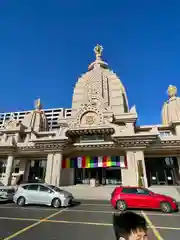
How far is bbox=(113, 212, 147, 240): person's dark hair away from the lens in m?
1.65

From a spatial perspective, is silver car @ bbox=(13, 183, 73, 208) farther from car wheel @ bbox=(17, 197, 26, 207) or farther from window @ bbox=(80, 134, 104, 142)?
window @ bbox=(80, 134, 104, 142)

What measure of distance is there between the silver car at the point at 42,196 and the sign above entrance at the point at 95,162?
899 cm

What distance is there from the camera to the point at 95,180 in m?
20.4

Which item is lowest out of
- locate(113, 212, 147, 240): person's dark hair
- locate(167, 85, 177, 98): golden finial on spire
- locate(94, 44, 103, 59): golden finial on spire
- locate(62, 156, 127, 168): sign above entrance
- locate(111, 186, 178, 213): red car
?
locate(111, 186, 178, 213): red car

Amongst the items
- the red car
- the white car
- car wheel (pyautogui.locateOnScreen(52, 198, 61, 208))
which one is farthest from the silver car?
the red car

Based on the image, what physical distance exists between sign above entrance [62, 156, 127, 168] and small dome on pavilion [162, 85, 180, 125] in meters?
10.0

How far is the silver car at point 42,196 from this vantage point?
35.6 ft

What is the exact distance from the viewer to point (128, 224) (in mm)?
1652

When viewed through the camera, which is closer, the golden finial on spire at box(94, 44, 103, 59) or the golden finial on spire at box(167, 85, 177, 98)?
the golden finial on spire at box(167, 85, 177, 98)

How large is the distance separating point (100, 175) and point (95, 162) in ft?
8.62

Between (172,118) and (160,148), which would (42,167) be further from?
(172,118)

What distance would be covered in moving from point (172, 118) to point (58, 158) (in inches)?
705

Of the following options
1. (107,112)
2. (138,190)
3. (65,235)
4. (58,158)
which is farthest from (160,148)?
(65,235)

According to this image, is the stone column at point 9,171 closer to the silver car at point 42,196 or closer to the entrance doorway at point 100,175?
the entrance doorway at point 100,175
